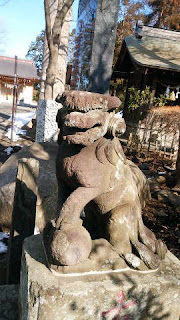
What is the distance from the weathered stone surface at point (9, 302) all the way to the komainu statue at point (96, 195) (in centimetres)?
65

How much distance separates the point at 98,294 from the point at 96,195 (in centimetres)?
50

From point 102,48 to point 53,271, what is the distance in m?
4.16

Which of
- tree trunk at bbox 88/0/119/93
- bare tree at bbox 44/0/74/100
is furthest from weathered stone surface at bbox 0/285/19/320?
bare tree at bbox 44/0/74/100

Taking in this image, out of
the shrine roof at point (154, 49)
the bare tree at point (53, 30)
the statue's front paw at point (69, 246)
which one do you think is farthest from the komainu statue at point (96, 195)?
the shrine roof at point (154, 49)

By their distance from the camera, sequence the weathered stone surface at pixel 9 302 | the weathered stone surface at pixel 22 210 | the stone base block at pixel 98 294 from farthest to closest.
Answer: the weathered stone surface at pixel 22 210
the weathered stone surface at pixel 9 302
the stone base block at pixel 98 294

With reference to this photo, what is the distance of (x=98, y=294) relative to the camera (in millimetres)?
1417

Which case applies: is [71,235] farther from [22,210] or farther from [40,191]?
[40,191]

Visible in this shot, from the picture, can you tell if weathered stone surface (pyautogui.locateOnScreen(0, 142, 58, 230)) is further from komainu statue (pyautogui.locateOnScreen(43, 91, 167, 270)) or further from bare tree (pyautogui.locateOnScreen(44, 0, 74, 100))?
bare tree (pyautogui.locateOnScreen(44, 0, 74, 100))

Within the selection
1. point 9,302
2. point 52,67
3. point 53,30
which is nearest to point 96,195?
point 9,302

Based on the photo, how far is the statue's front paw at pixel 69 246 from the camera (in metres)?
1.40

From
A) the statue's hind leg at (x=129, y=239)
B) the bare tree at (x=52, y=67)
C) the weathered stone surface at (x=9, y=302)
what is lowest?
the weathered stone surface at (x=9, y=302)

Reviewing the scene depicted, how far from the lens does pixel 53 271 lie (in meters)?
1.46

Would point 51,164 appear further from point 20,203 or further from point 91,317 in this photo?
point 91,317

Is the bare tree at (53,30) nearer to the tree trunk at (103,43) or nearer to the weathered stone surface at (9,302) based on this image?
the tree trunk at (103,43)
